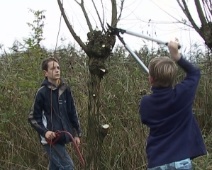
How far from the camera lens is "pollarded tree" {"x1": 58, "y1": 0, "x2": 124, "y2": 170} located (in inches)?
190

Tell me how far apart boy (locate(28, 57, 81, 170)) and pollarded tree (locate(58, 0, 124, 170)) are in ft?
1.13

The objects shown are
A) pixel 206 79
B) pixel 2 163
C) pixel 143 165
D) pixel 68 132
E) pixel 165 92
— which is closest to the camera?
pixel 165 92

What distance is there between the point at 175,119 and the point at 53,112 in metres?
2.24

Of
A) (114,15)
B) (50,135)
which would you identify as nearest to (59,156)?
(50,135)

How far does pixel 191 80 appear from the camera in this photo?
3283mm

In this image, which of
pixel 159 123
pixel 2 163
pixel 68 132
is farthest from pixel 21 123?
pixel 159 123

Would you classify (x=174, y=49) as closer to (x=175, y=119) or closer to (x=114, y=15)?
(x=175, y=119)

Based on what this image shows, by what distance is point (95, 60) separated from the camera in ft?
16.0

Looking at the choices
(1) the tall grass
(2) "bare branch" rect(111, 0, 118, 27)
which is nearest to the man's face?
(2) "bare branch" rect(111, 0, 118, 27)

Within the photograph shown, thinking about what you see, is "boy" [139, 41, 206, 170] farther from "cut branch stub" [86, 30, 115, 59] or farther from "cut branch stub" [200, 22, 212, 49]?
"cut branch stub" [86, 30, 115, 59]

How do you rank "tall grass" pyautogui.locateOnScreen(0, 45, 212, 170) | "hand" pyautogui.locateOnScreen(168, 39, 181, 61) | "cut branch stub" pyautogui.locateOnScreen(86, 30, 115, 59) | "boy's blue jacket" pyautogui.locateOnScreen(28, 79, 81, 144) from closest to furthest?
"hand" pyautogui.locateOnScreen(168, 39, 181, 61)
"cut branch stub" pyautogui.locateOnScreen(86, 30, 115, 59)
"boy's blue jacket" pyautogui.locateOnScreen(28, 79, 81, 144)
"tall grass" pyautogui.locateOnScreen(0, 45, 212, 170)

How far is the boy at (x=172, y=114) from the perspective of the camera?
3254 millimetres

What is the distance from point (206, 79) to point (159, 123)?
4.19 m

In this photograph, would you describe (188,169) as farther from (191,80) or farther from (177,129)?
(191,80)
